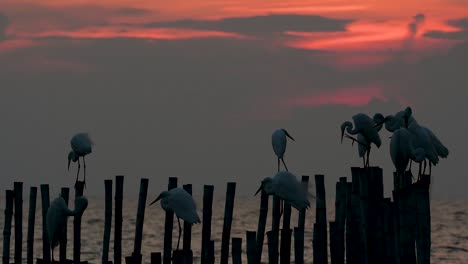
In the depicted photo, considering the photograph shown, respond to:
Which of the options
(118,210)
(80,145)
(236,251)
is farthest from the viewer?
(80,145)

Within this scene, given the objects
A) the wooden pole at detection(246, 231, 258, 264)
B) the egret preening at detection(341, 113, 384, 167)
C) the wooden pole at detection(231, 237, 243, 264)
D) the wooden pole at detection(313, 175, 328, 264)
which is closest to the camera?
the wooden pole at detection(231, 237, 243, 264)

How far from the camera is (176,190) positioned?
55.7ft

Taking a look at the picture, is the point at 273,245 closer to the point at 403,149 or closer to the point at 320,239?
the point at 320,239

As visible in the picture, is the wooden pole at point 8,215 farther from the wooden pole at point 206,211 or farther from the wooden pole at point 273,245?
the wooden pole at point 273,245

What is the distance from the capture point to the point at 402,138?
16.5 metres

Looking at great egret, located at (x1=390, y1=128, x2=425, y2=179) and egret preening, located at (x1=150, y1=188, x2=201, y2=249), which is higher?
great egret, located at (x1=390, y1=128, x2=425, y2=179)

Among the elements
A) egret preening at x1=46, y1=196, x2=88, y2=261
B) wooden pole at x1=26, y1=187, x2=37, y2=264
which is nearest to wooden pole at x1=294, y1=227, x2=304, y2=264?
egret preening at x1=46, y1=196, x2=88, y2=261

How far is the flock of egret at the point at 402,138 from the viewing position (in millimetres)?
16484

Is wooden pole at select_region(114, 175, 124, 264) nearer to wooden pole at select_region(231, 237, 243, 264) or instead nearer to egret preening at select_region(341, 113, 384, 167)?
wooden pole at select_region(231, 237, 243, 264)

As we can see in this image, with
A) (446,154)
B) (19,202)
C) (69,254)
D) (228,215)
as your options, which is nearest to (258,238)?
(228,215)

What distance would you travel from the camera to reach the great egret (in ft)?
53.6

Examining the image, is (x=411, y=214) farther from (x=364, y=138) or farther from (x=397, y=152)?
(x=364, y=138)

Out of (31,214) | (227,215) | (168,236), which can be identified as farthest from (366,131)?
(31,214)

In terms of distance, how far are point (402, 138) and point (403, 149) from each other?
0.64 feet
